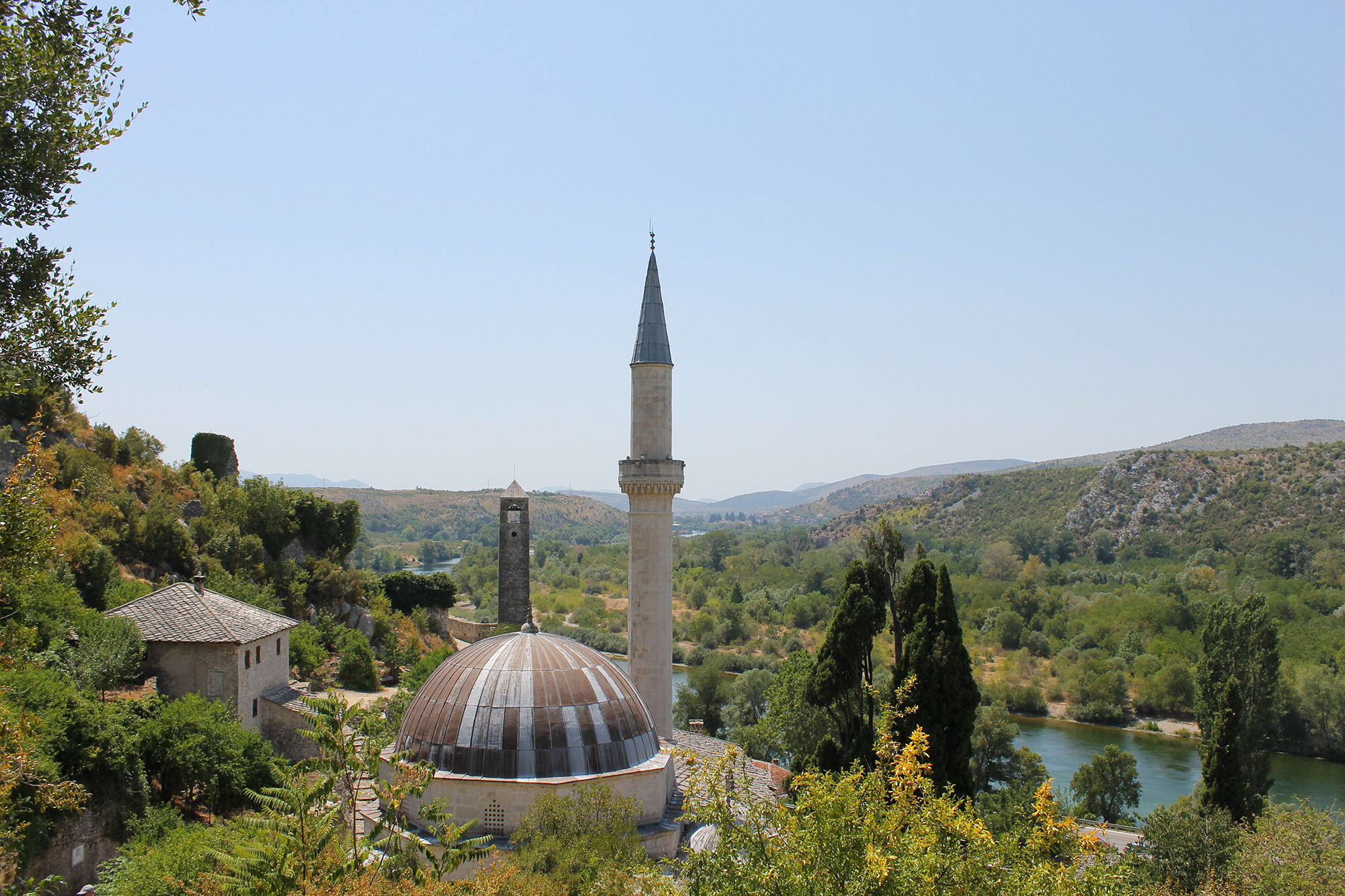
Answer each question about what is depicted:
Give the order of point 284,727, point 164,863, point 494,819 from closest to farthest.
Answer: point 164,863, point 494,819, point 284,727

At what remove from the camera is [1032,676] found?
5991 cm

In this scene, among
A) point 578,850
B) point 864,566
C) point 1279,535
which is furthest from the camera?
point 1279,535

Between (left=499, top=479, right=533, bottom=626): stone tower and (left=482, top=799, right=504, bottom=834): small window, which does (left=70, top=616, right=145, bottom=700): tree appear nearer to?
(left=482, top=799, right=504, bottom=834): small window

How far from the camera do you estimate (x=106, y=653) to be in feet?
69.8

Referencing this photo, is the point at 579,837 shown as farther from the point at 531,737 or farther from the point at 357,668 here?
the point at 357,668

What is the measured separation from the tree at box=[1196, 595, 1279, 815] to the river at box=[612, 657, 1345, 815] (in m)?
8.25

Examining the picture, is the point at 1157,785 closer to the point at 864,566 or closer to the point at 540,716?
the point at 864,566

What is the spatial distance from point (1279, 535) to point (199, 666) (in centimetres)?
8085

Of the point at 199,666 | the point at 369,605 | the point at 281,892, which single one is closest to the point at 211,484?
the point at 369,605

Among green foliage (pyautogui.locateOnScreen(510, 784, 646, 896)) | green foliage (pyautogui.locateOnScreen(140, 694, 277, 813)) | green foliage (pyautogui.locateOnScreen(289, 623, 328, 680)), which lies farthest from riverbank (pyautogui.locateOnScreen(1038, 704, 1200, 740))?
green foliage (pyautogui.locateOnScreen(140, 694, 277, 813))

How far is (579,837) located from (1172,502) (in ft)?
311

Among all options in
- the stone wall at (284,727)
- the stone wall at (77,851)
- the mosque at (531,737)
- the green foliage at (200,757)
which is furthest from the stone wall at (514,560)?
the stone wall at (77,851)

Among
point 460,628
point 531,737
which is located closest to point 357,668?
point 531,737

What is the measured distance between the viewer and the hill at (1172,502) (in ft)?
265
